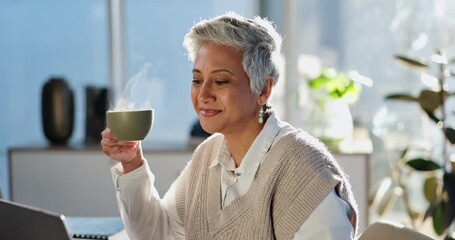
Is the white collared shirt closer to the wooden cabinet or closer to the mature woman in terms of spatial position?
the mature woman

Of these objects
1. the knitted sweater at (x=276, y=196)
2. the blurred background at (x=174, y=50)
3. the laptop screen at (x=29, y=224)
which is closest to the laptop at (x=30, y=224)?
the laptop screen at (x=29, y=224)

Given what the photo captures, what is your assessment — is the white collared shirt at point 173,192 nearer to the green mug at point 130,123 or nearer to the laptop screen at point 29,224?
the green mug at point 130,123

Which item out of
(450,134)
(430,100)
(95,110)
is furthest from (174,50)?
(450,134)

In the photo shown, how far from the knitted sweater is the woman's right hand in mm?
197

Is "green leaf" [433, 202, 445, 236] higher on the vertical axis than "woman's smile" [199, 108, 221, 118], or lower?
lower

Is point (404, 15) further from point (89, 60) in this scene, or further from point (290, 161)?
point (290, 161)

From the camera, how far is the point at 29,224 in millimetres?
1293

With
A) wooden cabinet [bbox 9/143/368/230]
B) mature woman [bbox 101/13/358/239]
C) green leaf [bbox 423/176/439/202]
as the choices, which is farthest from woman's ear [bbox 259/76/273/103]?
wooden cabinet [bbox 9/143/368/230]

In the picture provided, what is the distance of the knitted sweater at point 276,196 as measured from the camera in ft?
5.44

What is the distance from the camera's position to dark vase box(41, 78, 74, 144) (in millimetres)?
4055

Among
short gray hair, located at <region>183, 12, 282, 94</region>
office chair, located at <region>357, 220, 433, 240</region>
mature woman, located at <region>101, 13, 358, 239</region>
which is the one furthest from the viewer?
short gray hair, located at <region>183, 12, 282, 94</region>

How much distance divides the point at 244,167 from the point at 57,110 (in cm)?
244

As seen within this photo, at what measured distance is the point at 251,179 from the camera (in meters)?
1.82

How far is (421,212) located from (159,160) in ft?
4.64
